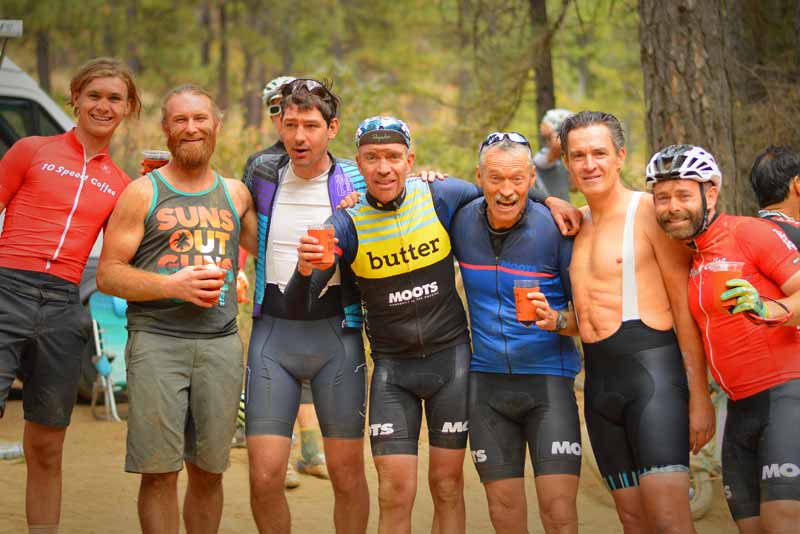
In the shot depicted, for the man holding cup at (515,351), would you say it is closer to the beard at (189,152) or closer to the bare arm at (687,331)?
the bare arm at (687,331)

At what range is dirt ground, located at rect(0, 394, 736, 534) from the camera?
6.45m

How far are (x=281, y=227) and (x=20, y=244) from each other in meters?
1.35

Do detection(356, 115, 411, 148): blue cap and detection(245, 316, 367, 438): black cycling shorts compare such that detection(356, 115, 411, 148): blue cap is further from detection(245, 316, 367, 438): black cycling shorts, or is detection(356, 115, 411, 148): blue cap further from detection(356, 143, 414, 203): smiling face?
detection(245, 316, 367, 438): black cycling shorts

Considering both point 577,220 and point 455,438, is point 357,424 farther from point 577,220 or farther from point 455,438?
point 577,220

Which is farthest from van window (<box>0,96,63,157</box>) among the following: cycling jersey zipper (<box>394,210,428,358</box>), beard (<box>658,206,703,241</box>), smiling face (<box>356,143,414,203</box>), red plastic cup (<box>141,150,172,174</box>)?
beard (<box>658,206,703,241</box>)

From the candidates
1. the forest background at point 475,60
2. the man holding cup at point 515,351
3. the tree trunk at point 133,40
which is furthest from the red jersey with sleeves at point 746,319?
the tree trunk at point 133,40

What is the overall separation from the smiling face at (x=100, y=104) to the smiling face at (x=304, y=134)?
90 centimetres

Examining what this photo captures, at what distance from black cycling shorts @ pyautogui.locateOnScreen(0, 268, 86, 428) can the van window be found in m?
3.72

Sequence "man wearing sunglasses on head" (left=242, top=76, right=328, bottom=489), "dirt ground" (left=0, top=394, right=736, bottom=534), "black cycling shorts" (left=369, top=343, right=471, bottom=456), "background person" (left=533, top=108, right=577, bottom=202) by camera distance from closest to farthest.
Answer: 1. "black cycling shorts" (left=369, top=343, right=471, bottom=456)
2. "dirt ground" (left=0, top=394, right=736, bottom=534)
3. "man wearing sunglasses on head" (left=242, top=76, right=328, bottom=489)
4. "background person" (left=533, top=108, right=577, bottom=202)

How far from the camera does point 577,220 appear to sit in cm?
459

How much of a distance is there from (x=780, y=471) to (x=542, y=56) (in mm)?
7969

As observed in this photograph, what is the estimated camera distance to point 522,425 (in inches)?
181

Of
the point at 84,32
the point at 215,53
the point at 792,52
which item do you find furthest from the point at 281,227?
the point at 215,53

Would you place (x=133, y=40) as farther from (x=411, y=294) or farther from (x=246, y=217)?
(x=411, y=294)
